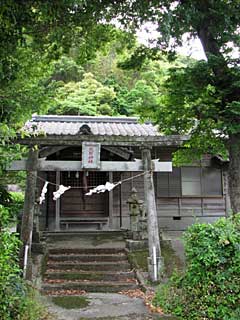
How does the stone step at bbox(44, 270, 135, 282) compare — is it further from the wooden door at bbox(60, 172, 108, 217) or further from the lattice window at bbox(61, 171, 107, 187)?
the lattice window at bbox(61, 171, 107, 187)

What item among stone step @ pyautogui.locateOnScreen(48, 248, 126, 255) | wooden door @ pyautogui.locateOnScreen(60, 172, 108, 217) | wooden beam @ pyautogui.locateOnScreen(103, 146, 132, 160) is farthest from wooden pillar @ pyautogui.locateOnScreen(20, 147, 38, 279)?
wooden door @ pyautogui.locateOnScreen(60, 172, 108, 217)

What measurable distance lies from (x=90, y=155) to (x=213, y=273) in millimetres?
4219

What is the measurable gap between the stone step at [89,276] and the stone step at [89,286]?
0.30 metres

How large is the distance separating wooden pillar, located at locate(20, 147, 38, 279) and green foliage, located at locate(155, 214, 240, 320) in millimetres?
3750

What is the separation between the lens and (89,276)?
8891 mm

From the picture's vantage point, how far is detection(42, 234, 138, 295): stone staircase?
8.31m

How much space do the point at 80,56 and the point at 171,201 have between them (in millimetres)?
Answer: 7649

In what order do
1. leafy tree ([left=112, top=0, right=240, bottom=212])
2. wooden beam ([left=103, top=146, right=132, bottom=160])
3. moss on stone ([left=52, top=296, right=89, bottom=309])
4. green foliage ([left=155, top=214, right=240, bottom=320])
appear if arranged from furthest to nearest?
wooden beam ([left=103, top=146, right=132, bottom=160]) → leafy tree ([left=112, top=0, right=240, bottom=212]) → moss on stone ([left=52, top=296, right=89, bottom=309]) → green foliage ([left=155, top=214, right=240, bottom=320])

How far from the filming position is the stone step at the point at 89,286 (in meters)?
8.18

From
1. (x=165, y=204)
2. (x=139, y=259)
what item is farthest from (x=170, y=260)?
(x=165, y=204)

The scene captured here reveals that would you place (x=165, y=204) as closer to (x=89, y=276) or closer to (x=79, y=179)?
(x=79, y=179)

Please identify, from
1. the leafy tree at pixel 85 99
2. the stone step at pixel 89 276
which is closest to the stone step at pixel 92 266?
the stone step at pixel 89 276

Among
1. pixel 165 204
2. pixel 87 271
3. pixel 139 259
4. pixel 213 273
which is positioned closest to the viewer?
pixel 213 273

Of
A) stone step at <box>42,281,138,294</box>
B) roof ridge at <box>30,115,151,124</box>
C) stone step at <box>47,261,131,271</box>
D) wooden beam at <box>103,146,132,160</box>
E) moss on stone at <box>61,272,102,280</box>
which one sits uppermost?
roof ridge at <box>30,115,151,124</box>
